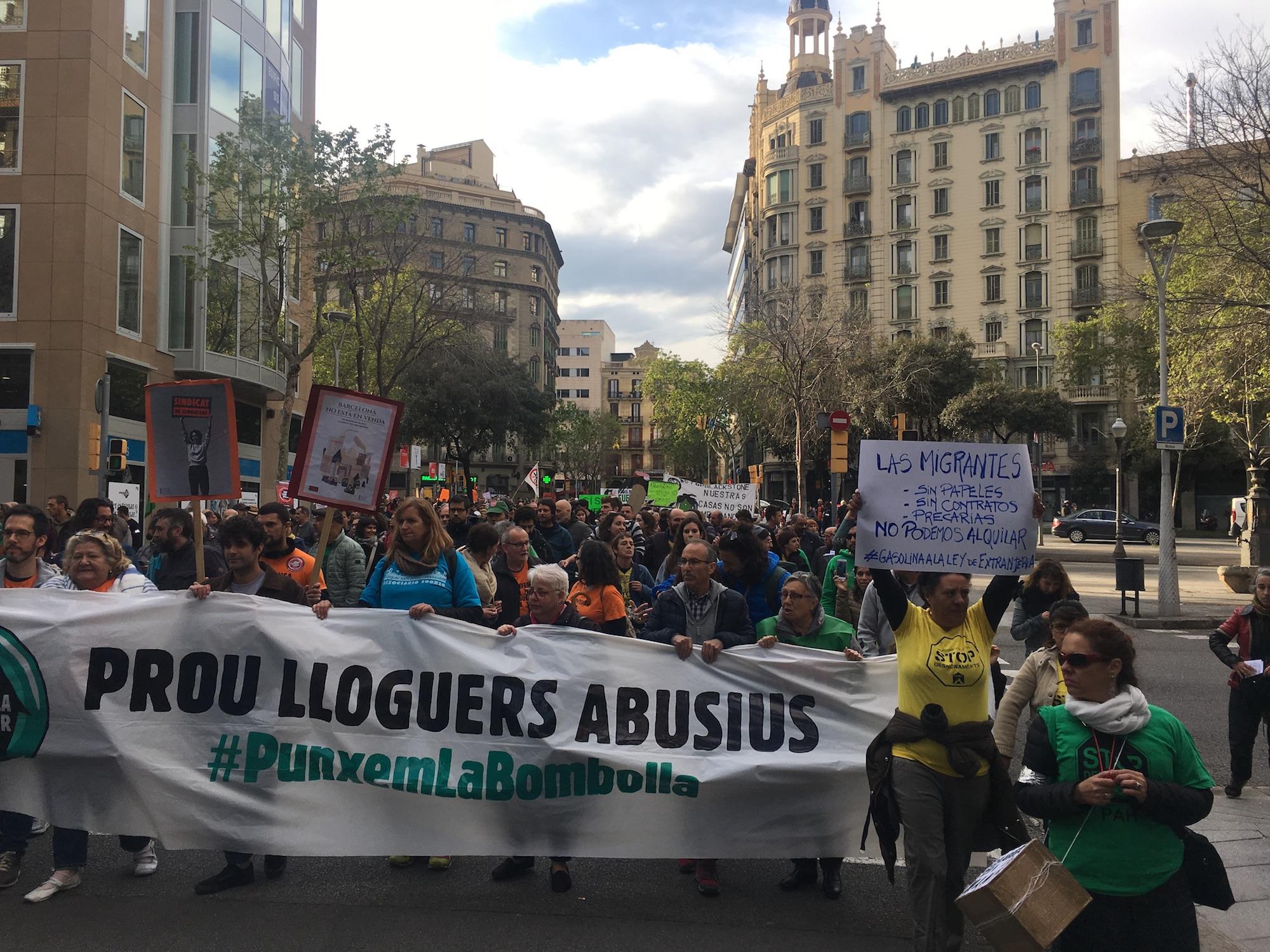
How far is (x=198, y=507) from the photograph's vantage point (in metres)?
5.57

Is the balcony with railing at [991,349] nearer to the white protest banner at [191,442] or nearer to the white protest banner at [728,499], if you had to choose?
the white protest banner at [728,499]

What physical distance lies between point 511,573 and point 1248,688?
15.8 feet

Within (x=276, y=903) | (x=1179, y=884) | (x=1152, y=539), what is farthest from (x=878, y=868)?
(x=1152, y=539)

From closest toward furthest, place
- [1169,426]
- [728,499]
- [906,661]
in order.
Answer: [906,661]
[1169,426]
[728,499]

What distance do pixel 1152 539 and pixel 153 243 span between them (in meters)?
37.3

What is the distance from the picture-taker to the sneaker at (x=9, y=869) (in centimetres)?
479

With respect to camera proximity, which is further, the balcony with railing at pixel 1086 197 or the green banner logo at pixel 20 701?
the balcony with railing at pixel 1086 197

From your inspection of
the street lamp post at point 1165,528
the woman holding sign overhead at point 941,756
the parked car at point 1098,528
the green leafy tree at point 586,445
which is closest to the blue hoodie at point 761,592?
the woman holding sign overhead at point 941,756

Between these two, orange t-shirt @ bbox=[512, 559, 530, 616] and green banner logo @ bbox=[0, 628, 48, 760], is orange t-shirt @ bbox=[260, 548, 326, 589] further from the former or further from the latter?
green banner logo @ bbox=[0, 628, 48, 760]

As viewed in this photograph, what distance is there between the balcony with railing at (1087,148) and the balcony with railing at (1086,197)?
182cm

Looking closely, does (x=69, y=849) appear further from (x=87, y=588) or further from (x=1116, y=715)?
(x=1116, y=715)

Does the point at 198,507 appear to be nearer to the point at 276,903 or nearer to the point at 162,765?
the point at 162,765

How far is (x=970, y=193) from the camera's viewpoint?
6147cm

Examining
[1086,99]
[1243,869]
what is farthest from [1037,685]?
[1086,99]
